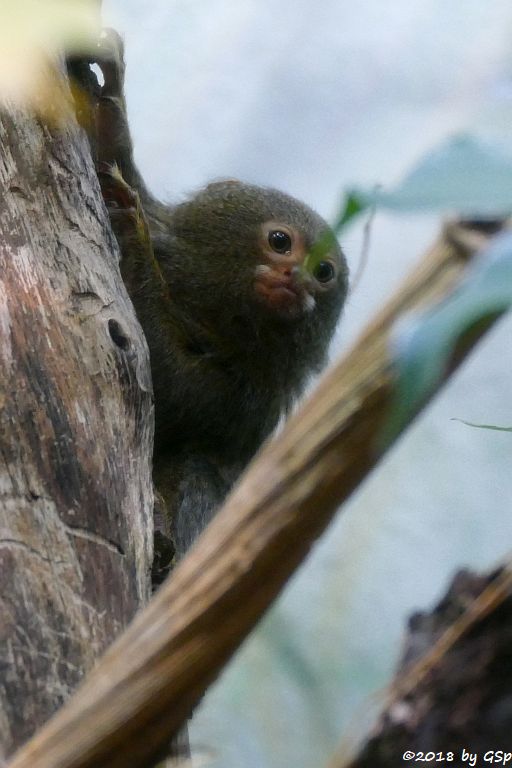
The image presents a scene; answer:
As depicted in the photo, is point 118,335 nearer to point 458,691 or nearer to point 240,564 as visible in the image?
point 240,564

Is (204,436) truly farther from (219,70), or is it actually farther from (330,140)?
(219,70)

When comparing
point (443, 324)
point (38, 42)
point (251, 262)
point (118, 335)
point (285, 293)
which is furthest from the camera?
point (251, 262)

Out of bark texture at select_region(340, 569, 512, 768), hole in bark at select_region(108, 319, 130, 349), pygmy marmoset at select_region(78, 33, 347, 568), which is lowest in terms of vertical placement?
pygmy marmoset at select_region(78, 33, 347, 568)

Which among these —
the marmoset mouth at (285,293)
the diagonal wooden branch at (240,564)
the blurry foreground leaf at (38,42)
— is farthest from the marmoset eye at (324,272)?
the diagonal wooden branch at (240,564)

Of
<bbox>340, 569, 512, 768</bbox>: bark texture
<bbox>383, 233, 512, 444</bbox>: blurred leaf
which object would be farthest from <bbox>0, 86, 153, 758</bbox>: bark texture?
<bbox>383, 233, 512, 444</bbox>: blurred leaf

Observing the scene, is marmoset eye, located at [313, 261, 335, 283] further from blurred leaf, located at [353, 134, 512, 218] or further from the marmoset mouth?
blurred leaf, located at [353, 134, 512, 218]

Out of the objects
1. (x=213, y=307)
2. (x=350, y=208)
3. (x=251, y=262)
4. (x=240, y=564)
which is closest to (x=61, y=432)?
(x=240, y=564)
